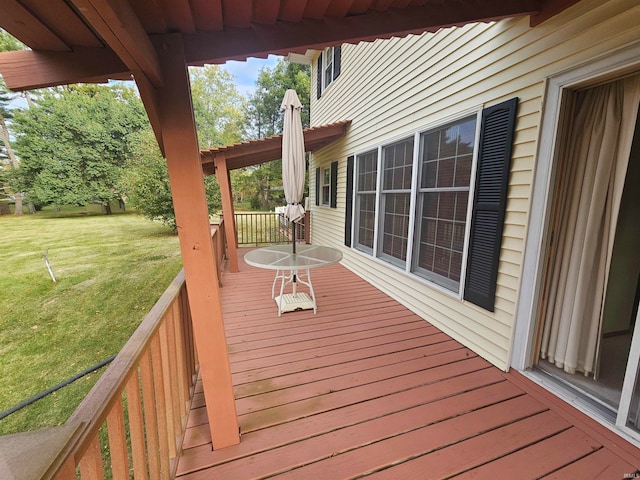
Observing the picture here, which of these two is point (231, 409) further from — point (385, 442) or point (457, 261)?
point (457, 261)

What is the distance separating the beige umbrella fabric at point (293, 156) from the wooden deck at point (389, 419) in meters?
1.66

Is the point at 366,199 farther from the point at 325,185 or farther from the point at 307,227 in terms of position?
the point at 307,227

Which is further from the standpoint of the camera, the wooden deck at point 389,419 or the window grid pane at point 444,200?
the window grid pane at point 444,200

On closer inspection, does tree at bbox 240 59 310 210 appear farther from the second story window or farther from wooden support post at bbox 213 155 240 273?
wooden support post at bbox 213 155 240 273

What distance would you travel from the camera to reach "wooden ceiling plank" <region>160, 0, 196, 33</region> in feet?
3.55

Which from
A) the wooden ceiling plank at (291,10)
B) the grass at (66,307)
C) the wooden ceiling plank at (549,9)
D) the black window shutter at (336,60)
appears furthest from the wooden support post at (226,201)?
the wooden ceiling plank at (549,9)

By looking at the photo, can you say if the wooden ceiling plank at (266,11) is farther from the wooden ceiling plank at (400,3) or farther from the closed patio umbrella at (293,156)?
the closed patio umbrella at (293,156)

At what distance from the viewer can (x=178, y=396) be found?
1703 millimetres

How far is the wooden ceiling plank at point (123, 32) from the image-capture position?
0.73m

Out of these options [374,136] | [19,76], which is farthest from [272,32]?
[374,136]

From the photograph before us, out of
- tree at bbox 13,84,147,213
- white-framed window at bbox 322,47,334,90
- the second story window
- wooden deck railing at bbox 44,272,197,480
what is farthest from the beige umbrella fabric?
tree at bbox 13,84,147,213

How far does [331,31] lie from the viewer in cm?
152

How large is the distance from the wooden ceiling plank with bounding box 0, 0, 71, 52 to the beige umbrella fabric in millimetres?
2339

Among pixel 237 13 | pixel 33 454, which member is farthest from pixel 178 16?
pixel 33 454
